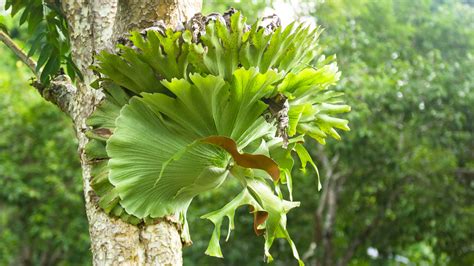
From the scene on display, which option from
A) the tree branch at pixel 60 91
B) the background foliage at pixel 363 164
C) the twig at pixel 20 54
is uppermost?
the twig at pixel 20 54

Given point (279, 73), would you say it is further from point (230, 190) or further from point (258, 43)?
point (230, 190)

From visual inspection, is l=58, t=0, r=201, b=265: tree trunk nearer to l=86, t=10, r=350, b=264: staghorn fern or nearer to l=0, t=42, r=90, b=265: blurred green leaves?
l=86, t=10, r=350, b=264: staghorn fern

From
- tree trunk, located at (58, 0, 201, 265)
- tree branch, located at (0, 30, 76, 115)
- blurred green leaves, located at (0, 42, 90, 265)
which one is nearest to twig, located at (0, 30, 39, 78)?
tree branch, located at (0, 30, 76, 115)

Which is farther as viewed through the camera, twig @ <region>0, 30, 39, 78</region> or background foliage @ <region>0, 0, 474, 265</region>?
background foliage @ <region>0, 0, 474, 265</region>

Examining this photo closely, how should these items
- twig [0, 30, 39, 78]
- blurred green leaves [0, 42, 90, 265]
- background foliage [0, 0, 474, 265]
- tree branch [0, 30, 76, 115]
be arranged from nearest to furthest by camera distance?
tree branch [0, 30, 76, 115] → twig [0, 30, 39, 78] → background foliage [0, 0, 474, 265] → blurred green leaves [0, 42, 90, 265]

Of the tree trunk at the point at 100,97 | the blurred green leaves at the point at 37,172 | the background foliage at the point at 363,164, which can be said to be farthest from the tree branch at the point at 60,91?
the blurred green leaves at the point at 37,172

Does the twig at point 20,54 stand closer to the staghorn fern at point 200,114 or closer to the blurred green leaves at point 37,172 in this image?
the staghorn fern at point 200,114

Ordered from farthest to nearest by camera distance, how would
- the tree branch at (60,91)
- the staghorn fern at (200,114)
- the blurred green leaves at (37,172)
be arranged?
1. the blurred green leaves at (37,172)
2. the tree branch at (60,91)
3. the staghorn fern at (200,114)
